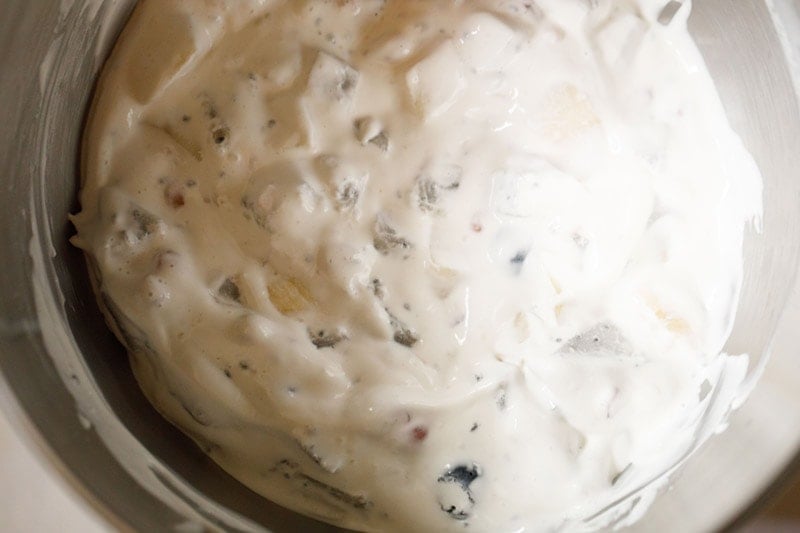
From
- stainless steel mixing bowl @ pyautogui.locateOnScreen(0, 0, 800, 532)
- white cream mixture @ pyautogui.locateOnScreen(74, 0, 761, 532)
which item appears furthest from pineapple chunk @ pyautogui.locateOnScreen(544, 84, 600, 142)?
stainless steel mixing bowl @ pyautogui.locateOnScreen(0, 0, 800, 532)

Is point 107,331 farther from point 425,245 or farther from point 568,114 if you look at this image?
point 568,114

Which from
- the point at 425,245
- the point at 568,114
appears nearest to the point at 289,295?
the point at 425,245

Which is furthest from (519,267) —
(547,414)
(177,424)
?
(177,424)

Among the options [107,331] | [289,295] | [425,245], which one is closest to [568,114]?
[425,245]

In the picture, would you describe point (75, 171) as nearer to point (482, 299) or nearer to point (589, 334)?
point (482, 299)

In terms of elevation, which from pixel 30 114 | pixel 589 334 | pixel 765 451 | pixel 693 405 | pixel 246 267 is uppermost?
pixel 30 114
